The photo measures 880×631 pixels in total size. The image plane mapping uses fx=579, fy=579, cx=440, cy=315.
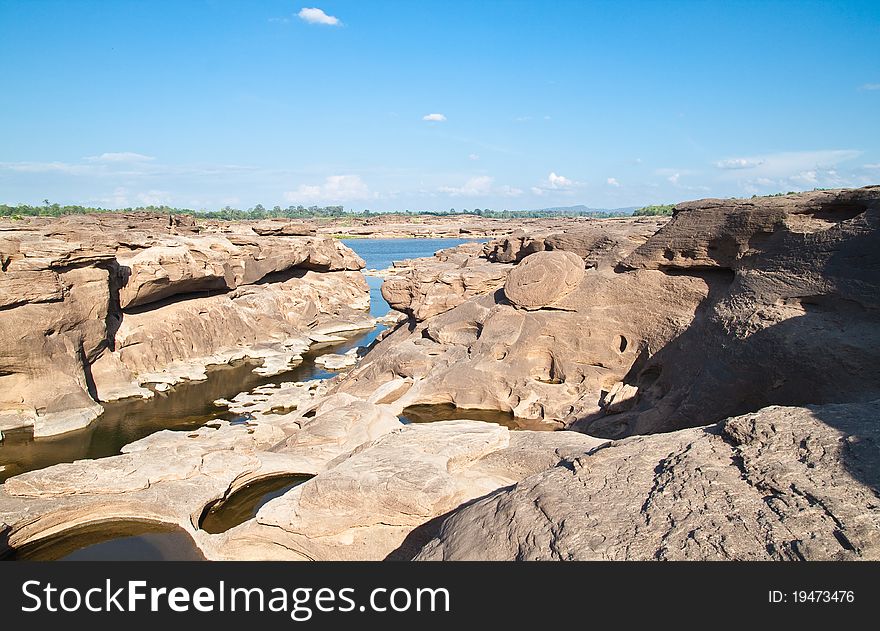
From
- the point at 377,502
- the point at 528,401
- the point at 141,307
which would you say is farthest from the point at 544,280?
the point at 141,307

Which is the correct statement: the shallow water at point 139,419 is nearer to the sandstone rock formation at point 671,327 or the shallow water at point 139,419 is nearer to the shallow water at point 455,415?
the sandstone rock formation at point 671,327

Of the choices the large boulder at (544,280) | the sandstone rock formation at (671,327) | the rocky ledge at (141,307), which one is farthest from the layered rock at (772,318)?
the rocky ledge at (141,307)

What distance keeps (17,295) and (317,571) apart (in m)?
15.2

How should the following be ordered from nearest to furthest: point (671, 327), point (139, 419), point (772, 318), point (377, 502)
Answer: point (377, 502), point (772, 318), point (671, 327), point (139, 419)

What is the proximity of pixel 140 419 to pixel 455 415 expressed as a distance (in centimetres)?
982

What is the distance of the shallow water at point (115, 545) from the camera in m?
8.83

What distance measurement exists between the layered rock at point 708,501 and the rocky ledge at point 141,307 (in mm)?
15316

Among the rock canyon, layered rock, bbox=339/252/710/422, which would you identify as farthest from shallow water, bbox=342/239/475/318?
layered rock, bbox=339/252/710/422

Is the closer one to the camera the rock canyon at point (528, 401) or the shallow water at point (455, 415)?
the rock canyon at point (528, 401)

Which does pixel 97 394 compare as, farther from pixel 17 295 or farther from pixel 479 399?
pixel 479 399

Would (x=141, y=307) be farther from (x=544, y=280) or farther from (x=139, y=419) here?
(x=544, y=280)

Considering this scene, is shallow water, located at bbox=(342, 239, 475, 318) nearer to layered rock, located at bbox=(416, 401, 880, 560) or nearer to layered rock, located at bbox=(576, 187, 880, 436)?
layered rock, located at bbox=(576, 187, 880, 436)

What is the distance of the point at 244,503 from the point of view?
34.0 ft

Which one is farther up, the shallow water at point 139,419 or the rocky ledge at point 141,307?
the rocky ledge at point 141,307
